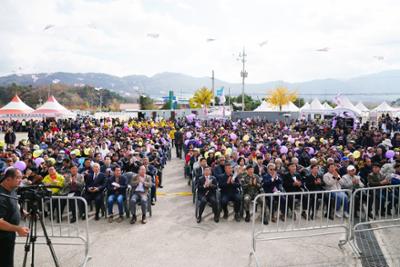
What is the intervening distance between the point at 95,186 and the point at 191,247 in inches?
121

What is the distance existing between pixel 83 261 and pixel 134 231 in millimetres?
1470

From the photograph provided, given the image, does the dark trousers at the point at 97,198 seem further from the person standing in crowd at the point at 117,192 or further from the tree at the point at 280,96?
the tree at the point at 280,96

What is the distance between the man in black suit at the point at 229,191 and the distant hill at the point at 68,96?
296ft

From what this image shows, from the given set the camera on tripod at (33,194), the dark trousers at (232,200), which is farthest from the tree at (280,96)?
the camera on tripod at (33,194)

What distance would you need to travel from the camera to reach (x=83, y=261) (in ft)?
16.7

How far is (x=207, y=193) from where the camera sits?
23.5ft

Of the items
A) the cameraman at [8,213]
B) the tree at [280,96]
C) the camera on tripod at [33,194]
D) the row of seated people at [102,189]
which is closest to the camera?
the cameraman at [8,213]

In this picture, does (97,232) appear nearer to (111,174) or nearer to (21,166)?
(111,174)

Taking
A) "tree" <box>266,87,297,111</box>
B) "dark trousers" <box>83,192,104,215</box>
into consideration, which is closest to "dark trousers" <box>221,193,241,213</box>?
"dark trousers" <box>83,192,104,215</box>

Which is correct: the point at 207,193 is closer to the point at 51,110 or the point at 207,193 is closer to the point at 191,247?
the point at 191,247

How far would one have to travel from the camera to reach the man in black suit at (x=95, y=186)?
7199mm

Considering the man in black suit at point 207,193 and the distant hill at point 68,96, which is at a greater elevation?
the distant hill at point 68,96

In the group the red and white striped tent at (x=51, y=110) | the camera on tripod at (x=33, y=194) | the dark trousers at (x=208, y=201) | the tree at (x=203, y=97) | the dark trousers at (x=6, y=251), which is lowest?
the dark trousers at (x=208, y=201)

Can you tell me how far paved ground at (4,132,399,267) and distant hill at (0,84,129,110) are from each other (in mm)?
90653
